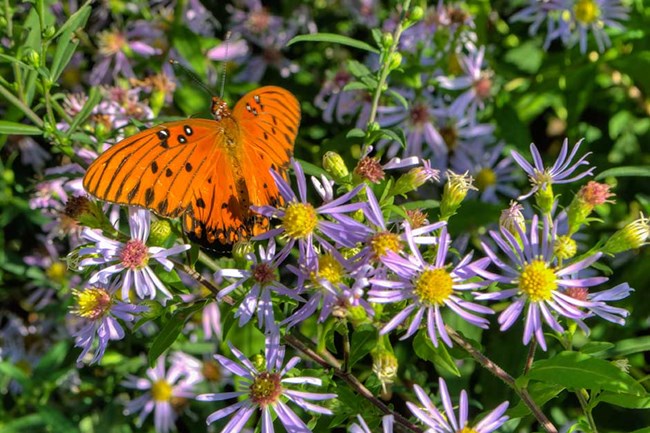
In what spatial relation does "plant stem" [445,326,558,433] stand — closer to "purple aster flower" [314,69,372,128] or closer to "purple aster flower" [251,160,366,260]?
"purple aster flower" [251,160,366,260]

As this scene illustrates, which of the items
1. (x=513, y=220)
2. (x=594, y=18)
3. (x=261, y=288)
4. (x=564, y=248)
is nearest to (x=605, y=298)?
(x=564, y=248)

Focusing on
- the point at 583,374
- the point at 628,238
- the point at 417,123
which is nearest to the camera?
the point at 583,374

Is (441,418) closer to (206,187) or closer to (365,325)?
(365,325)

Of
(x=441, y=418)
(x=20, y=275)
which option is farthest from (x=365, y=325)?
(x=20, y=275)

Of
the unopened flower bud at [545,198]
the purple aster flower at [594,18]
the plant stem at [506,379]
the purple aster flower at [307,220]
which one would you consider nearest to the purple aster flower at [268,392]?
the purple aster flower at [307,220]

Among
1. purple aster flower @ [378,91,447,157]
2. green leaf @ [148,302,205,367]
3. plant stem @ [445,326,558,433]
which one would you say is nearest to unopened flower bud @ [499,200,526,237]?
plant stem @ [445,326,558,433]

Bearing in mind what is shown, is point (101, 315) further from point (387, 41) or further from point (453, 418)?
point (387, 41)
